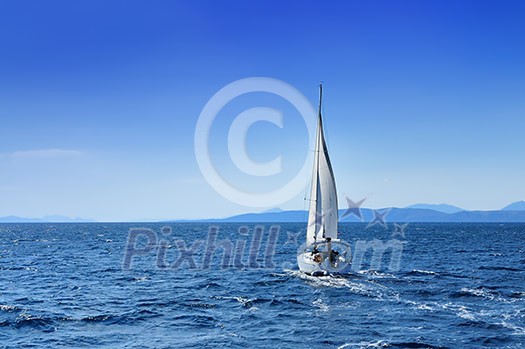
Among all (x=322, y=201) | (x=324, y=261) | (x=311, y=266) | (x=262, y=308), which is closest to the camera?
(x=262, y=308)

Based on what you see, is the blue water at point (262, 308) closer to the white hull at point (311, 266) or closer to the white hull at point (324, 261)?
the white hull at point (324, 261)

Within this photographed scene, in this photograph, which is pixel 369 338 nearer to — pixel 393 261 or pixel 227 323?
pixel 227 323

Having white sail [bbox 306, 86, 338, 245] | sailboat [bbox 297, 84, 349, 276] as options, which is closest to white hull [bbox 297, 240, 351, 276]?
sailboat [bbox 297, 84, 349, 276]

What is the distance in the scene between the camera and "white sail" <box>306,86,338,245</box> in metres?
52.5

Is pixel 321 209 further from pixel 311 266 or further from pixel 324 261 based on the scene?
pixel 311 266

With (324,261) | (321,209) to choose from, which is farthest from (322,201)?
(324,261)

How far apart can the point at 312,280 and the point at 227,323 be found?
733 inches

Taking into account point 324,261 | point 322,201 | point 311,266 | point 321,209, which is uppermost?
point 322,201

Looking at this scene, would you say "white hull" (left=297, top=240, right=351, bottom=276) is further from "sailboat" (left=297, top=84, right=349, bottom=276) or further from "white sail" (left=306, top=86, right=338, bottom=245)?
"white sail" (left=306, top=86, right=338, bottom=245)

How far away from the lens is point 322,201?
53156 millimetres

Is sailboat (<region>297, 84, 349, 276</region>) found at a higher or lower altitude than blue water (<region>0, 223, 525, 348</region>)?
higher

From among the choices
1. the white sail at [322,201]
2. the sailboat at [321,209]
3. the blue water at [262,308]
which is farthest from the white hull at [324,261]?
the white sail at [322,201]

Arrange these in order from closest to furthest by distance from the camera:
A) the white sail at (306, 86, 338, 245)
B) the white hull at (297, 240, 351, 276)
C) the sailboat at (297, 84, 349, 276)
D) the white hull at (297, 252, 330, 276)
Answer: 1. the white hull at (297, 240, 351, 276)
2. the white hull at (297, 252, 330, 276)
3. the sailboat at (297, 84, 349, 276)
4. the white sail at (306, 86, 338, 245)

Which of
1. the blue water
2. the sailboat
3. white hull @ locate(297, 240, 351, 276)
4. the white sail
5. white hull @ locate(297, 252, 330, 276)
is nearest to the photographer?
the blue water
